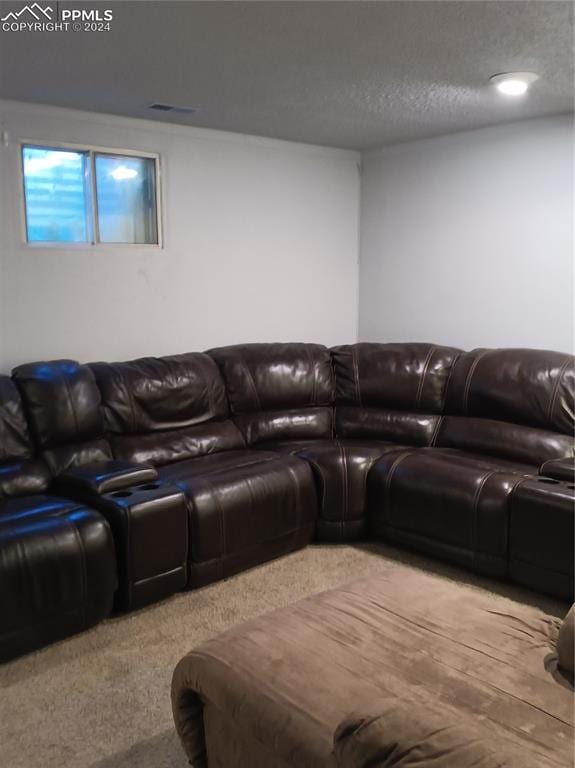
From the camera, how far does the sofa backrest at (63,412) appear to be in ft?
10.7

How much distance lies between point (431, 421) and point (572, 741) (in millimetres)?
2729

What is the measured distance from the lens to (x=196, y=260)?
4332 millimetres

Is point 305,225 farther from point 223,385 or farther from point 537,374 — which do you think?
point 537,374

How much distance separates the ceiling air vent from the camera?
358 cm

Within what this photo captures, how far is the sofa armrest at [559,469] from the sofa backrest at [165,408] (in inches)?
65.6

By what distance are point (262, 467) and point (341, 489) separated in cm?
47

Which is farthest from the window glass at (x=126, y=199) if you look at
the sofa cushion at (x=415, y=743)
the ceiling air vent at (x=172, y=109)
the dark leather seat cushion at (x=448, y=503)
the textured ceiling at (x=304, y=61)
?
the sofa cushion at (x=415, y=743)

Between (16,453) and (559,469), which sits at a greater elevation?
(16,453)

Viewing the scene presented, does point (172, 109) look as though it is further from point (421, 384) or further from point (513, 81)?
point (421, 384)

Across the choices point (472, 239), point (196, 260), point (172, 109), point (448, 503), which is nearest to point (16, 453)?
point (196, 260)

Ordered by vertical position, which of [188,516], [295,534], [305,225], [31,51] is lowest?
[295,534]

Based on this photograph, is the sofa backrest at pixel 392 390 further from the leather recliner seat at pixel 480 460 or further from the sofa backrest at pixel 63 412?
the sofa backrest at pixel 63 412

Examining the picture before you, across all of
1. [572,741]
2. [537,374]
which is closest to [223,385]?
[537,374]

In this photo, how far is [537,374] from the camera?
3750 mm
